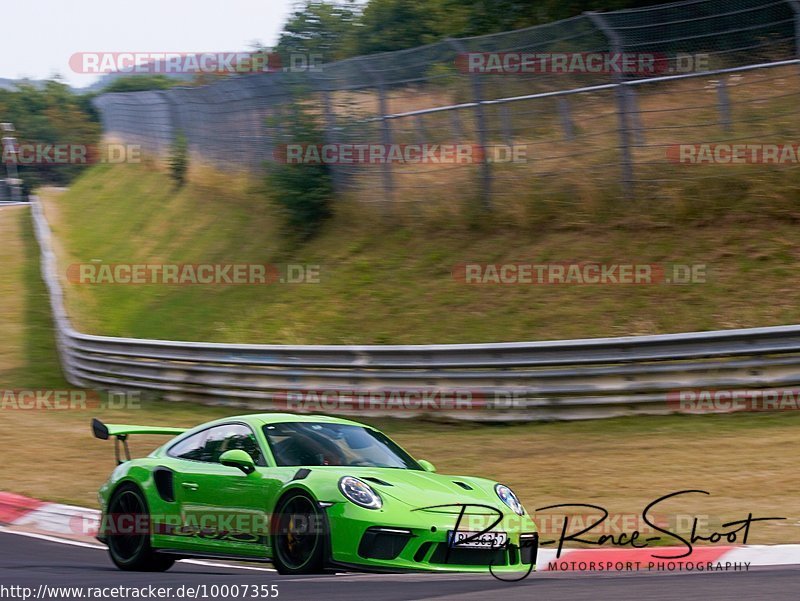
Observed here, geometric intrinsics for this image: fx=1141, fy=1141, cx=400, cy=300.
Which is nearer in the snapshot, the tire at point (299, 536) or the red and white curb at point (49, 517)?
the tire at point (299, 536)

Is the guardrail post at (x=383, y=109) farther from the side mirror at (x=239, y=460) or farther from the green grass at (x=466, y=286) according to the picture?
the side mirror at (x=239, y=460)

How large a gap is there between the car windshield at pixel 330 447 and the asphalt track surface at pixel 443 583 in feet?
2.48

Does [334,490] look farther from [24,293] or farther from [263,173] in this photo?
[24,293]

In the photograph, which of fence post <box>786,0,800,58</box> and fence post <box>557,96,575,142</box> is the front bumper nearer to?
fence post <box>786,0,800,58</box>

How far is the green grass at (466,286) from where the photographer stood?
573 inches

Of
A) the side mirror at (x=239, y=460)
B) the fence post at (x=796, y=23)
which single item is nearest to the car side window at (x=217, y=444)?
the side mirror at (x=239, y=460)

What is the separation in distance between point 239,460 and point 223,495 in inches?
16.0

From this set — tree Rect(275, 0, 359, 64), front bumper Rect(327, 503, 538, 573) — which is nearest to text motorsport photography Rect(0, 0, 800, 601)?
front bumper Rect(327, 503, 538, 573)

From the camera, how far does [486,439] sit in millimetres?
12727

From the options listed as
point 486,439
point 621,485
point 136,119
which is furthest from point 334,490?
point 136,119

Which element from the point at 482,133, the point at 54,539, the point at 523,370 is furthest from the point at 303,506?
the point at 482,133

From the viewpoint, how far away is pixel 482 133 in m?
18.1

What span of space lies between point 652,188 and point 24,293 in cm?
1732

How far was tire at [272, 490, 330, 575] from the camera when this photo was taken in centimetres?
658
